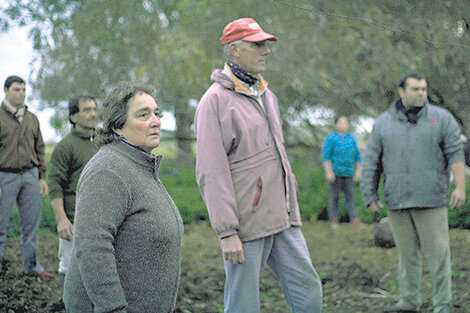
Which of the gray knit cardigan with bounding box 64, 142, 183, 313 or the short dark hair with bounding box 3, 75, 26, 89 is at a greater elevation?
the short dark hair with bounding box 3, 75, 26, 89

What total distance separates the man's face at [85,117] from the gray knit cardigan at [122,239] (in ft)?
7.95

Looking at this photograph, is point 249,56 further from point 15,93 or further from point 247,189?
point 15,93

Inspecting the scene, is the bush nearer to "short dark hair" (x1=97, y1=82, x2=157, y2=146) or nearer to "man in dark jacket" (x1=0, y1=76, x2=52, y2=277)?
"man in dark jacket" (x1=0, y1=76, x2=52, y2=277)

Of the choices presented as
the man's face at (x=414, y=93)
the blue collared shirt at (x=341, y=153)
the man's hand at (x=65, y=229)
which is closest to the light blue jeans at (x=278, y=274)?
the man's hand at (x=65, y=229)

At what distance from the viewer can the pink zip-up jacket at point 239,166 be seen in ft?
12.0

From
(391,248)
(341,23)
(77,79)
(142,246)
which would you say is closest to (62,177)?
(142,246)

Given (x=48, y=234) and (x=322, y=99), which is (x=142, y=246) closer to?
(x=48, y=234)

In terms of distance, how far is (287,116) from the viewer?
13531 mm

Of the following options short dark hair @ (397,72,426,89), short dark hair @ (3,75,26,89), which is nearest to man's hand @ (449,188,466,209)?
short dark hair @ (397,72,426,89)

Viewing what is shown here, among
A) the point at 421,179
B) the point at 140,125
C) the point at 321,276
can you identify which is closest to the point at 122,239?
the point at 140,125

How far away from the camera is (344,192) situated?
35.1 feet

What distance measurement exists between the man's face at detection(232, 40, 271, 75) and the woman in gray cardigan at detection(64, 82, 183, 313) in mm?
1196

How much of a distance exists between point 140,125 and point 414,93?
10.9 ft

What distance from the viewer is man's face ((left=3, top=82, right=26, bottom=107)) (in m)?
6.40
